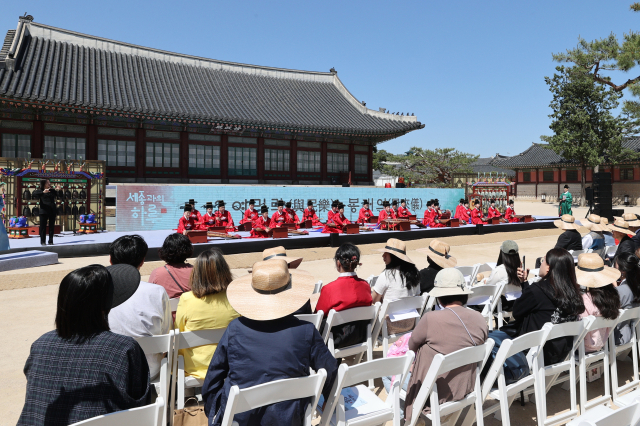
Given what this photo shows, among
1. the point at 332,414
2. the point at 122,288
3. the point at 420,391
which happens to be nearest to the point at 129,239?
the point at 122,288

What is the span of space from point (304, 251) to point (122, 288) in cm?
897

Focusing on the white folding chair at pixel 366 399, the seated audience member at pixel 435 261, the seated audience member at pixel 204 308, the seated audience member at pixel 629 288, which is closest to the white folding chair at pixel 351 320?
the white folding chair at pixel 366 399

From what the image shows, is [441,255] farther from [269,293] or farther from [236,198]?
[236,198]

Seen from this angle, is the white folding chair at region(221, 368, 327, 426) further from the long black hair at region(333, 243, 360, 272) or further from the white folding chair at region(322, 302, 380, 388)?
the long black hair at region(333, 243, 360, 272)

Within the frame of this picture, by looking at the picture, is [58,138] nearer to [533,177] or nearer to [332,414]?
[332,414]

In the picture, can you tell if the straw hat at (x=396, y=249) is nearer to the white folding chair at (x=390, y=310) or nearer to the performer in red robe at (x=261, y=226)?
the white folding chair at (x=390, y=310)

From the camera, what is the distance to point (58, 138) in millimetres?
14711

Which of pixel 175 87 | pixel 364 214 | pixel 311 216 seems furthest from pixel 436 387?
pixel 175 87

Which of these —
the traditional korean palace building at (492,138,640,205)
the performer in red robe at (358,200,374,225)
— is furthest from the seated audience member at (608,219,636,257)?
the traditional korean palace building at (492,138,640,205)

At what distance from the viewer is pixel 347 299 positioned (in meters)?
3.42

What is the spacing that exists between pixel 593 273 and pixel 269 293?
2721 millimetres

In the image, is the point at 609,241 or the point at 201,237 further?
the point at 201,237

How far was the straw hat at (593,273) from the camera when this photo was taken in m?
3.29

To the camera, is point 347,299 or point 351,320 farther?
point 347,299
